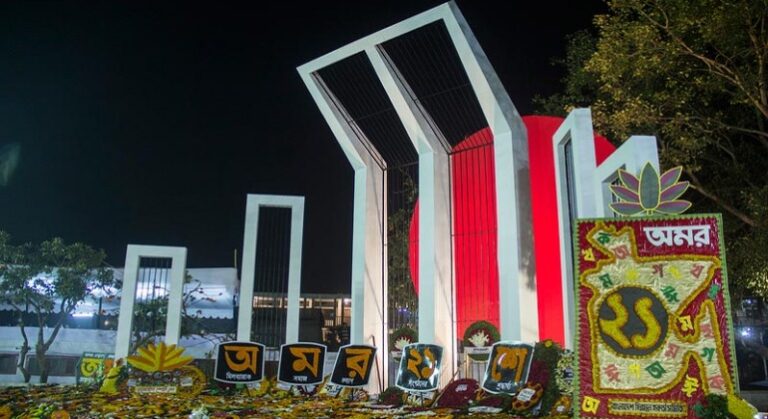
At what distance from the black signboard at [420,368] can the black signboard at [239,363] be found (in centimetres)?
300

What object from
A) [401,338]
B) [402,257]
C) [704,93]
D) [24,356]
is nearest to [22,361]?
[24,356]

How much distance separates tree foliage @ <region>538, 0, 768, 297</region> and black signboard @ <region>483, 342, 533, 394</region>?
4.76m

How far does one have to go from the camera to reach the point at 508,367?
9.25m

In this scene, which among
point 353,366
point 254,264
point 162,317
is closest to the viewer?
point 353,366

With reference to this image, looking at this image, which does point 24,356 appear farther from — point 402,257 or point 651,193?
point 651,193

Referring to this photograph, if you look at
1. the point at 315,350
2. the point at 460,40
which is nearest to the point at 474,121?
the point at 460,40

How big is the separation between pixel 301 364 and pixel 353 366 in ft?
3.44

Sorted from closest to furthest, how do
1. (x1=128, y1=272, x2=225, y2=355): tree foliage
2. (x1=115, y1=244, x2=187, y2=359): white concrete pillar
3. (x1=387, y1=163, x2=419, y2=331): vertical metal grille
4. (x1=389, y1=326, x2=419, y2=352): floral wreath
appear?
(x1=389, y1=326, x2=419, y2=352): floral wreath < (x1=115, y1=244, x2=187, y2=359): white concrete pillar < (x1=387, y1=163, x2=419, y2=331): vertical metal grille < (x1=128, y1=272, x2=225, y2=355): tree foliage

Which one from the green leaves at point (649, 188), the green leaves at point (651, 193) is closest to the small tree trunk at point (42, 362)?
the green leaves at point (651, 193)

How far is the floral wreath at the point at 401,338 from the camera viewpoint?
12.8 m

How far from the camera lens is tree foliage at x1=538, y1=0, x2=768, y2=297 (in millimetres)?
10562

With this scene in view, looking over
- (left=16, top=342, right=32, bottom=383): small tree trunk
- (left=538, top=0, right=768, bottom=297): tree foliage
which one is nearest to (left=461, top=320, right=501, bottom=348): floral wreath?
(left=538, top=0, right=768, bottom=297): tree foliage

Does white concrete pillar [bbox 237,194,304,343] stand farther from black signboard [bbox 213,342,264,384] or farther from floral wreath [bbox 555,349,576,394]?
floral wreath [bbox 555,349,576,394]

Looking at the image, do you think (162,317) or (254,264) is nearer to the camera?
(254,264)
